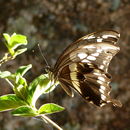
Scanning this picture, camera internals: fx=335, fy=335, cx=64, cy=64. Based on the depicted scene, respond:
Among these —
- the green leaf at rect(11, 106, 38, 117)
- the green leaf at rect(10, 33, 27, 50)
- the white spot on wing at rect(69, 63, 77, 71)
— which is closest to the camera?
the green leaf at rect(11, 106, 38, 117)

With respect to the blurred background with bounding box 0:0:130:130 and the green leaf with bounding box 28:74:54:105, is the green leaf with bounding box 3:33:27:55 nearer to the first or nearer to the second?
the green leaf with bounding box 28:74:54:105

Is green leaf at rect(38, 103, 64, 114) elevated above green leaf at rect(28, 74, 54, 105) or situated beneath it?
situated beneath

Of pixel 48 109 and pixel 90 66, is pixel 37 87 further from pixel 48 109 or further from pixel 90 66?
pixel 90 66

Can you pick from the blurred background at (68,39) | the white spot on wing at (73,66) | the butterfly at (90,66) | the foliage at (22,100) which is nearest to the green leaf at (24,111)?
the foliage at (22,100)

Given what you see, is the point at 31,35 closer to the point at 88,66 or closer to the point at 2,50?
the point at 2,50

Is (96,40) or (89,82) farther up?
(96,40)

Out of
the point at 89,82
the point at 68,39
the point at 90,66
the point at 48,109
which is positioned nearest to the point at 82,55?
the point at 90,66

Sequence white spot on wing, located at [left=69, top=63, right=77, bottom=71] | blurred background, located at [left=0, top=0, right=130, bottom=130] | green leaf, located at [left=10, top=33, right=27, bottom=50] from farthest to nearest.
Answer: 1. blurred background, located at [left=0, top=0, right=130, bottom=130]
2. white spot on wing, located at [left=69, top=63, right=77, bottom=71]
3. green leaf, located at [left=10, top=33, right=27, bottom=50]

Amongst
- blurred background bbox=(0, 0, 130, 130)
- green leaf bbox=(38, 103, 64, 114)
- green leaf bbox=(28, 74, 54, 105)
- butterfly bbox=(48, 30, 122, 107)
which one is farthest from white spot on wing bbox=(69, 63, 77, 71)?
blurred background bbox=(0, 0, 130, 130)
